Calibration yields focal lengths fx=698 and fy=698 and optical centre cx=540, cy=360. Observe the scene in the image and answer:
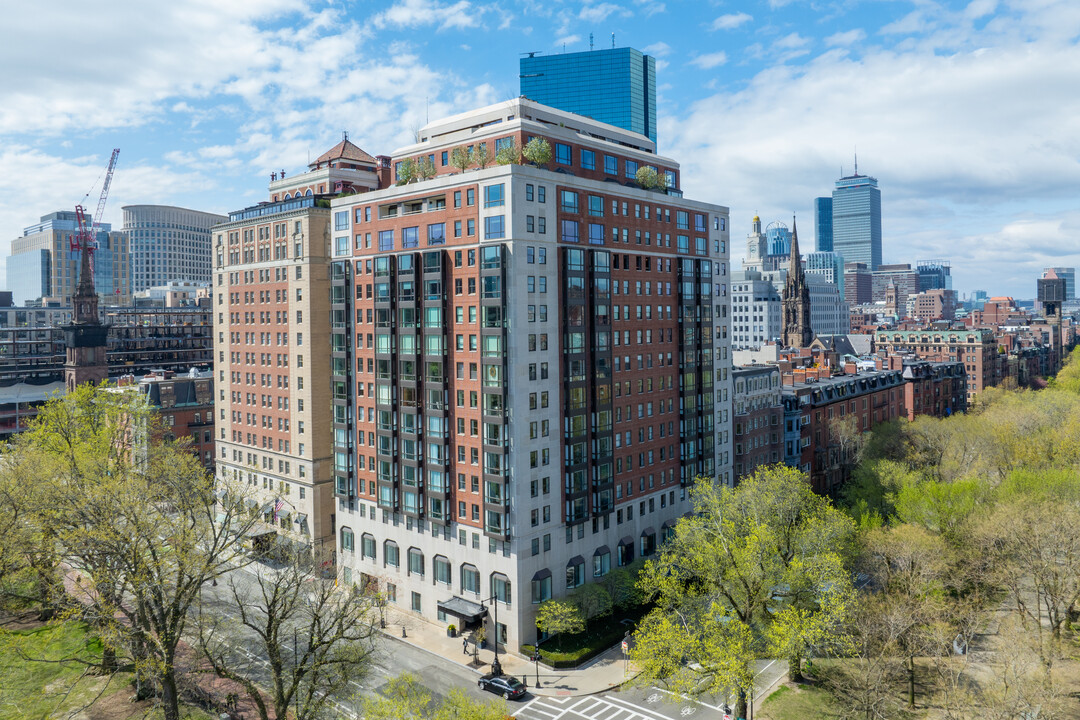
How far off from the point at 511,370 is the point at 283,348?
4206 centimetres

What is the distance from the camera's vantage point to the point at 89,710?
180 ft

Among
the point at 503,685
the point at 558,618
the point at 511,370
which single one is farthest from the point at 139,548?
the point at 558,618

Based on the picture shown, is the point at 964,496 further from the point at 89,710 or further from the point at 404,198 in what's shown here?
the point at 89,710

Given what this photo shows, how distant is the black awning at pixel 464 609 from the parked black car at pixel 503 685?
7166 millimetres

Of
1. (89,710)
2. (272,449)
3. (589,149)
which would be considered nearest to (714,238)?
(589,149)

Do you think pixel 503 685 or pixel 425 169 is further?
pixel 425 169

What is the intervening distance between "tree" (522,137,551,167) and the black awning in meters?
45.5

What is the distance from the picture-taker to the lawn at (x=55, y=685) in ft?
168

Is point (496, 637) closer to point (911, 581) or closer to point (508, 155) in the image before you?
point (911, 581)

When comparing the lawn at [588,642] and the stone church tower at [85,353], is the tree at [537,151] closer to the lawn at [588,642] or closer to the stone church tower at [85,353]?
the lawn at [588,642]

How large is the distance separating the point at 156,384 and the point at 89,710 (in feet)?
265

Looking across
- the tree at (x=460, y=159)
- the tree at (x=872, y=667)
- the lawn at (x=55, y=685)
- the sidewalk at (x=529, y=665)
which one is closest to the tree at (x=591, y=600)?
the sidewalk at (x=529, y=665)

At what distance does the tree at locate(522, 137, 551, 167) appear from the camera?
2805 inches

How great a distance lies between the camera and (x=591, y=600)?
7044 cm
